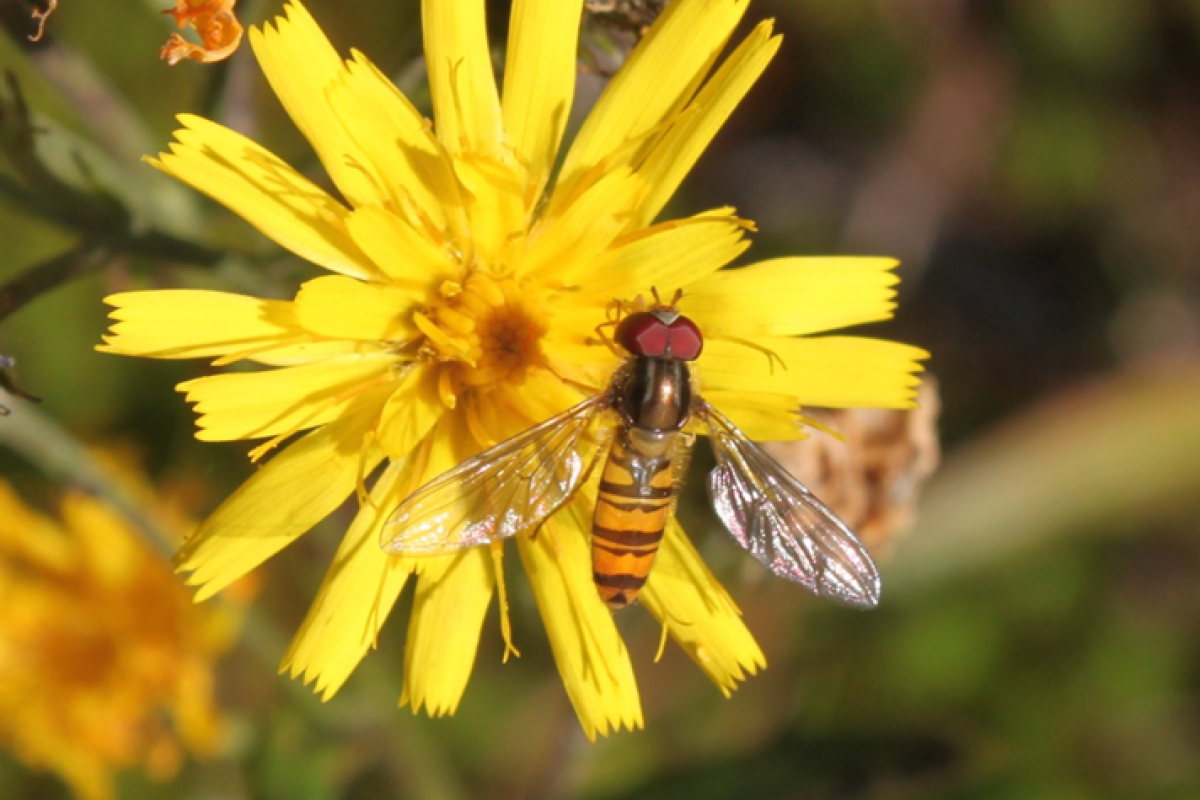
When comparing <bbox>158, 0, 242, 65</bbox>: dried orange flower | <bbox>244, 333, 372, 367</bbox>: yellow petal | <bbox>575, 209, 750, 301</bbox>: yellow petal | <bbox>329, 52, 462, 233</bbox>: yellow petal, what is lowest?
<bbox>244, 333, 372, 367</bbox>: yellow petal

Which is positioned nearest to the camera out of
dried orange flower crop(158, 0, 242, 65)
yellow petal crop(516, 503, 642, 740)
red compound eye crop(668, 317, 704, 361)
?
dried orange flower crop(158, 0, 242, 65)

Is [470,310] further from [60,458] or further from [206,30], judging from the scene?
[60,458]

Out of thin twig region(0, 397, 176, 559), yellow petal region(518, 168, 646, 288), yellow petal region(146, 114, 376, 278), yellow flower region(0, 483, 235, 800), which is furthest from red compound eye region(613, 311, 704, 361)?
yellow flower region(0, 483, 235, 800)

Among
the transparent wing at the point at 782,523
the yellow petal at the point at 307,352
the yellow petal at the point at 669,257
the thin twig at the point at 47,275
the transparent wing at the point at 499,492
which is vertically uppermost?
the yellow petal at the point at 669,257

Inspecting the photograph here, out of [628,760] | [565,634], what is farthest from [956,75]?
[565,634]

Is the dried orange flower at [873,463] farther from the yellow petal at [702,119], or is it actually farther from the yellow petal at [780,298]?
the yellow petal at [702,119]

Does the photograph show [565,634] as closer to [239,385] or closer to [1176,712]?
[239,385]

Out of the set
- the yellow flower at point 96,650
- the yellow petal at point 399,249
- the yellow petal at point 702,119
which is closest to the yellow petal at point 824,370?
the yellow petal at point 702,119

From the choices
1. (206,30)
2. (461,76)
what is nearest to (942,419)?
(461,76)

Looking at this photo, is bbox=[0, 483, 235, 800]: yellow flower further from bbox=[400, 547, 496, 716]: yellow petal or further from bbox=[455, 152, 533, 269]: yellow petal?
bbox=[455, 152, 533, 269]: yellow petal
